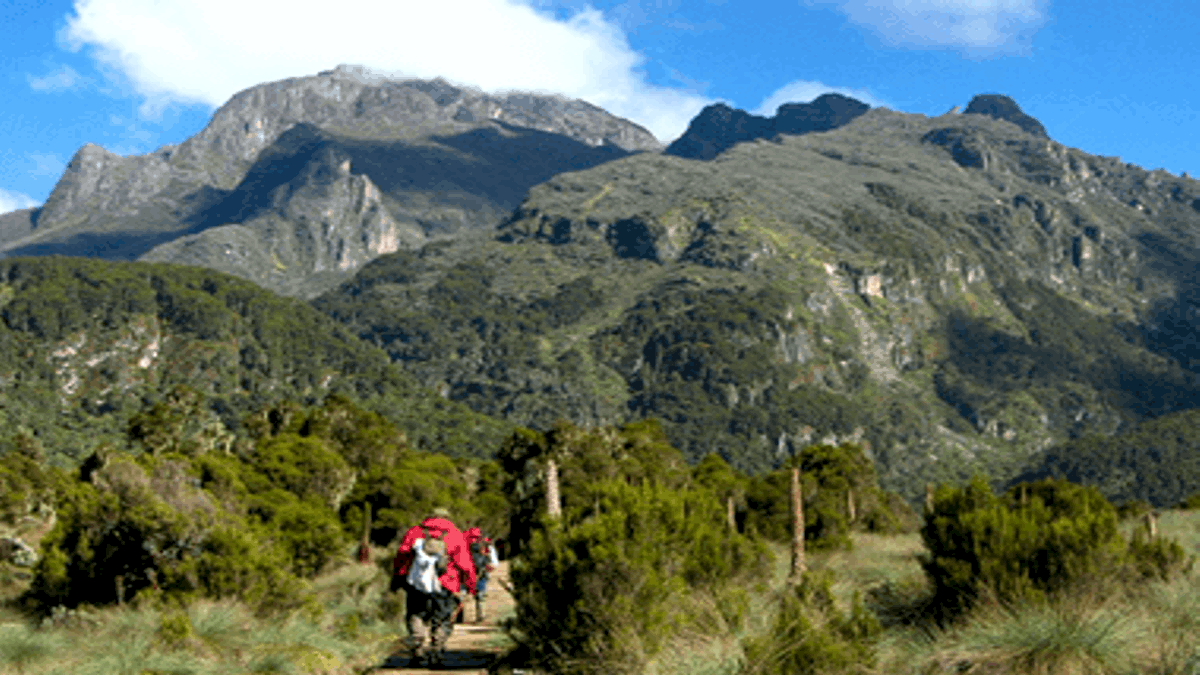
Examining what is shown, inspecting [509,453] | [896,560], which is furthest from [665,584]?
[509,453]

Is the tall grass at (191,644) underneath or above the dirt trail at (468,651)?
above

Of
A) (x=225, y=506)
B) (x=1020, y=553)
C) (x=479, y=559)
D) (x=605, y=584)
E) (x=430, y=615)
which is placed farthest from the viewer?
(x=225, y=506)

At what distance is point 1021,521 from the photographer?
10609 mm

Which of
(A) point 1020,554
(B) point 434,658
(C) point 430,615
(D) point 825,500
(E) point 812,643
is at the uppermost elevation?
(D) point 825,500

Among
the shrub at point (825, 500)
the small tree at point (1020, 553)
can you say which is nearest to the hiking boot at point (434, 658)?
the small tree at point (1020, 553)

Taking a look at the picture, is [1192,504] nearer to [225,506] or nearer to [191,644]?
[225,506]

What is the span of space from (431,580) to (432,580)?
0.05ft

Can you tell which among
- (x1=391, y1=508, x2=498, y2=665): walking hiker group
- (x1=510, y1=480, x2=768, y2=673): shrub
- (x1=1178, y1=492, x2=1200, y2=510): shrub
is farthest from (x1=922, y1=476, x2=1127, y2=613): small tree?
(x1=1178, y1=492, x2=1200, y2=510): shrub

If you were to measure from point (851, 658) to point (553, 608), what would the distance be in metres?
3.00

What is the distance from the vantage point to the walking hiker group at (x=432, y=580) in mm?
11742

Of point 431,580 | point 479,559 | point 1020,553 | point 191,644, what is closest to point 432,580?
point 431,580

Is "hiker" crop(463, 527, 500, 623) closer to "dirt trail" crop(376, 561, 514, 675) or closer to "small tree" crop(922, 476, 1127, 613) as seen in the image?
"dirt trail" crop(376, 561, 514, 675)

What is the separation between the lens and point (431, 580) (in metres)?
11.7

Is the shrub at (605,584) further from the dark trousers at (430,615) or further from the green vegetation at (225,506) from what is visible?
the green vegetation at (225,506)
